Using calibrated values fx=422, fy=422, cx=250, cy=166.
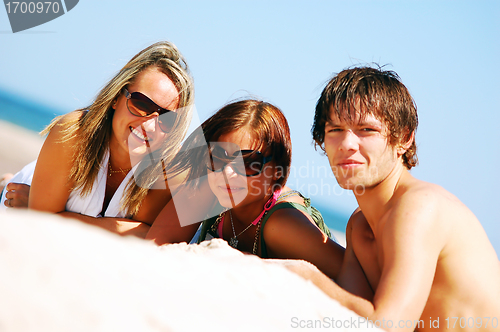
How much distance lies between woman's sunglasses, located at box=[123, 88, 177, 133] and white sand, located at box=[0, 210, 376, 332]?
2026mm

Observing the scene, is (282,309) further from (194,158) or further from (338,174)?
(194,158)

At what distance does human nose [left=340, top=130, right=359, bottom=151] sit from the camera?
236 cm

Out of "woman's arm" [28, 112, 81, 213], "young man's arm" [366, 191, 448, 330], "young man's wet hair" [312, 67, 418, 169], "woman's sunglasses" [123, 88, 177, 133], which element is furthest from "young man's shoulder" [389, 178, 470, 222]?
"woman's arm" [28, 112, 81, 213]

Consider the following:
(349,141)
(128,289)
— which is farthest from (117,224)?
(128,289)

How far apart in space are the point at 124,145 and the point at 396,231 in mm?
2507

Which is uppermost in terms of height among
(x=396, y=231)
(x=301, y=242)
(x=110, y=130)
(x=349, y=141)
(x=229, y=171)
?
(x=110, y=130)

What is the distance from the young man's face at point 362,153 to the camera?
2.36 meters

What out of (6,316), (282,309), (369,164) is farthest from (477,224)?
(6,316)

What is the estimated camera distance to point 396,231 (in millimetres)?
1990

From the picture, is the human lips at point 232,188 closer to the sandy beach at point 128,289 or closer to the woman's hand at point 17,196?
the sandy beach at point 128,289

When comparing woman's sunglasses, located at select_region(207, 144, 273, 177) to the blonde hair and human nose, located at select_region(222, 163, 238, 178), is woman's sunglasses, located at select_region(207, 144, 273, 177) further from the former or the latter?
the blonde hair

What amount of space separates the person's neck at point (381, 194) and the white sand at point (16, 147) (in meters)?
7.02

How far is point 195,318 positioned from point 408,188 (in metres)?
1.42

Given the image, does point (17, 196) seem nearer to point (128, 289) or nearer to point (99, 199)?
point (99, 199)
